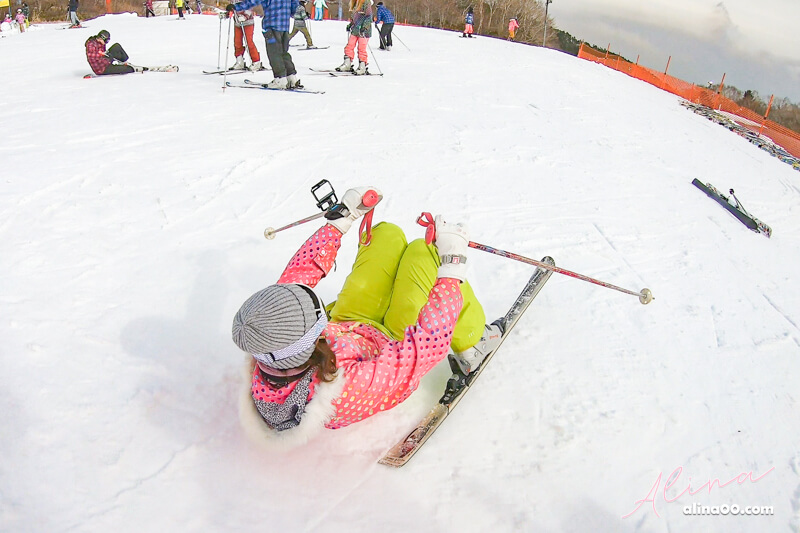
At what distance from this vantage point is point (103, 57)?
809cm

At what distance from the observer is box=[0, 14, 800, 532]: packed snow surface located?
197 centimetres

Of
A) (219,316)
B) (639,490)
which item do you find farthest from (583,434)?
(219,316)

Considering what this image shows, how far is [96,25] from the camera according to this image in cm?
1636

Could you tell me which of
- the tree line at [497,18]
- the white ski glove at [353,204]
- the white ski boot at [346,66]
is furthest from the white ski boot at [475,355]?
the tree line at [497,18]

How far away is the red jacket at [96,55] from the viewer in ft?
26.3

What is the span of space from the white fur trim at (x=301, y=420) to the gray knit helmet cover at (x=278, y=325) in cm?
17

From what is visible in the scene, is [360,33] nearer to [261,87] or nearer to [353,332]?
[261,87]

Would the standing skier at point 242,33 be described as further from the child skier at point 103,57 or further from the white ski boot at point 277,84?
the child skier at point 103,57

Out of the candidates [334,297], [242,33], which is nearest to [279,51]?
[242,33]

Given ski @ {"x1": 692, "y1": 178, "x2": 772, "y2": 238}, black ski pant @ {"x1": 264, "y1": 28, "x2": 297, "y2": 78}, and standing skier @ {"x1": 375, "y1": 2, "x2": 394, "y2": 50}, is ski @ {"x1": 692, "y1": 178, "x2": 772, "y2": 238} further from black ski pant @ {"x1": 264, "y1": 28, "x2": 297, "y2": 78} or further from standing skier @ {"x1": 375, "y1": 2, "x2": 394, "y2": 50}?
standing skier @ {"x1": 375, "y1": 2, "x2": 394, "y2": 50}

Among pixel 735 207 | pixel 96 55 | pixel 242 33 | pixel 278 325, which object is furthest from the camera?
pixel 242 33

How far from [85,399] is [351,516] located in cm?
136

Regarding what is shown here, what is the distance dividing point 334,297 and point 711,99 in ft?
51.5

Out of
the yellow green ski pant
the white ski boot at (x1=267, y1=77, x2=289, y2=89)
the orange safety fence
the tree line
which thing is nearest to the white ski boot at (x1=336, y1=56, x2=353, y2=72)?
the white ski boot at (x1=267, y1=77, x2=289, y2=89)
